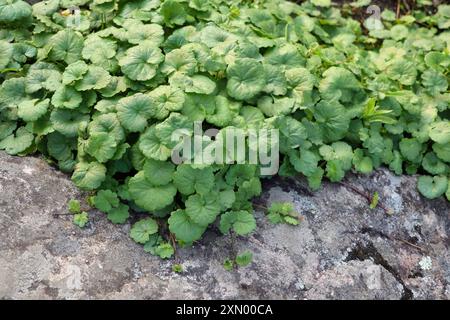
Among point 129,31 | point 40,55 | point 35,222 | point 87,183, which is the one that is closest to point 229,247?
point 87,183

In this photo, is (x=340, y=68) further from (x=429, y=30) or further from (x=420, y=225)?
(x=429, y=30)

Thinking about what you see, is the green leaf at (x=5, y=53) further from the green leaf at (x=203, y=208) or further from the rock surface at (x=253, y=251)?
the green leaf at (x=203, y=208)

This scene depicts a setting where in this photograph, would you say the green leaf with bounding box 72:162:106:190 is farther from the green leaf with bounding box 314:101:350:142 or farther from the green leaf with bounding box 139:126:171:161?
the green leaf with bounding box 314:101:350:142

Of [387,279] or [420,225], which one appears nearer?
[387,279]

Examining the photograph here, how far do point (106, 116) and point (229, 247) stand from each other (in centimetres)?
100

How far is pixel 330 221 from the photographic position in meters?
3.31

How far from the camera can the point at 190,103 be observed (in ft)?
10.4

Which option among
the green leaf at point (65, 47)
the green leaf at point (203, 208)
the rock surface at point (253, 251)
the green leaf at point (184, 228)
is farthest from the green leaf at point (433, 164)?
the green leaf at point (65, 47)

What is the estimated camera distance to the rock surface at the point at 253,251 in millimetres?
2797

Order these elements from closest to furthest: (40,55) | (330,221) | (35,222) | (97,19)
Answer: (35,222), (330,221), (40,55), (97,19)

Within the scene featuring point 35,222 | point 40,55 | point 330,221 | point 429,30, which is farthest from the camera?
point 429,30

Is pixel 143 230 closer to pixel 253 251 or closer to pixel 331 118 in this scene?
pixel 253 251

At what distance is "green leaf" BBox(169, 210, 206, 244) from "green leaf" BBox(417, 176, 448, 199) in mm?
1551

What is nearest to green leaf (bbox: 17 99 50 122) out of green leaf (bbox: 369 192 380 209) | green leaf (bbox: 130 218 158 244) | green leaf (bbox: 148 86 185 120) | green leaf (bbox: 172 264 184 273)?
green leaf (bbox: 148 86 185 120)
